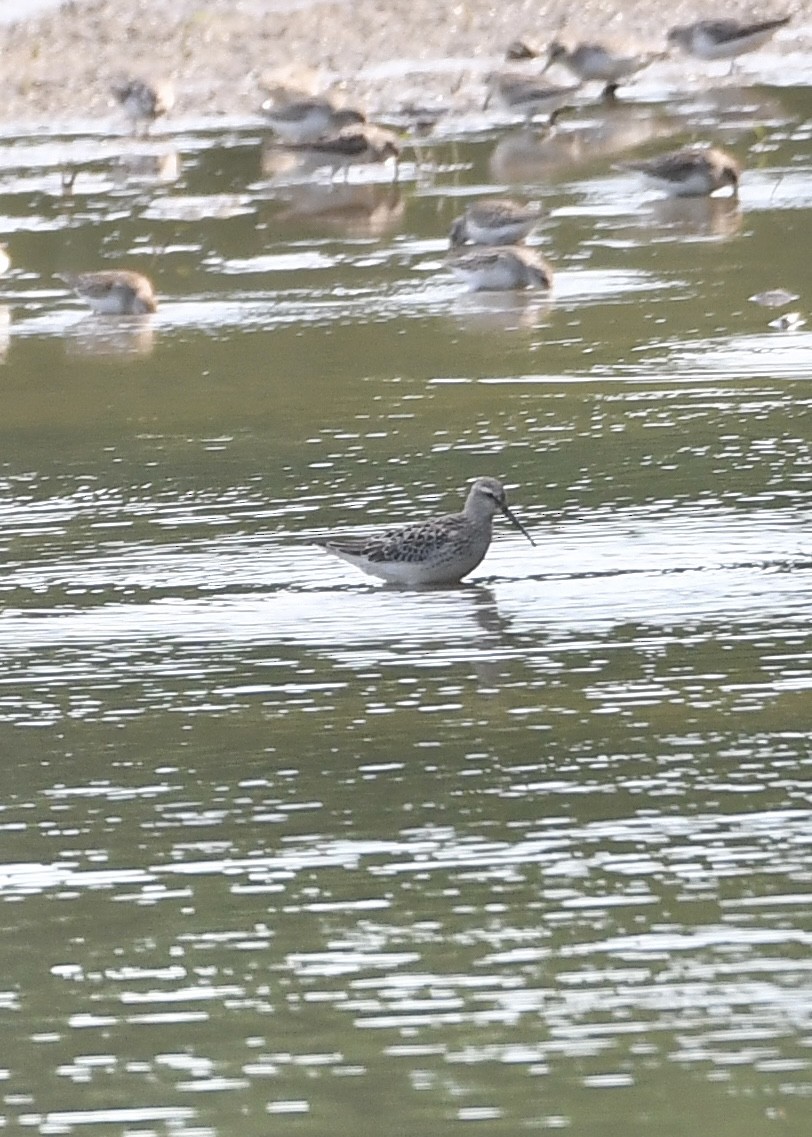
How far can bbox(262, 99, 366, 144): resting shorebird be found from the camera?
92.4 feet

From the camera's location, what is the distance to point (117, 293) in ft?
65.5

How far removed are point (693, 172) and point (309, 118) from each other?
5830mm

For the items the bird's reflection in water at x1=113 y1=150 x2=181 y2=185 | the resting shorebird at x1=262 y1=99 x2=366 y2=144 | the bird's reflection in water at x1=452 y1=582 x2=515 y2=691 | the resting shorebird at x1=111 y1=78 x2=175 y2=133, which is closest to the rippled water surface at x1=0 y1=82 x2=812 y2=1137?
the bird's reflection in water at x1=452 y1=582 x2=515 y2=691

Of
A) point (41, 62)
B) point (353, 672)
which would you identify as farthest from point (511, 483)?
point (41, 62)

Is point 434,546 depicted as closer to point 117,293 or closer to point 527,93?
point 117,293

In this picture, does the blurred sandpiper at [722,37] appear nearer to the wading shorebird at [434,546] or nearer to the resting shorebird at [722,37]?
the resting shorebird at [722,37]

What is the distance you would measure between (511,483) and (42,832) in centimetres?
544

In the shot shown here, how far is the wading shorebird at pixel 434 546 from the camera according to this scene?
12.3m

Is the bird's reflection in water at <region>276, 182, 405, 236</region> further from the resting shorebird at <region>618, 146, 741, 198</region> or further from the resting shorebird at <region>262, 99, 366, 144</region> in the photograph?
the resting shorebird at <region>618, 146, 741, 198</region>

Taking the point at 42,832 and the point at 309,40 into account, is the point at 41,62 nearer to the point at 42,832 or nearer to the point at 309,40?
the point at 309,40

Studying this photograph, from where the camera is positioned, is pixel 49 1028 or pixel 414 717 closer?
pixel 49 1028

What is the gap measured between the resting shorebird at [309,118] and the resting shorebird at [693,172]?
16.3ft

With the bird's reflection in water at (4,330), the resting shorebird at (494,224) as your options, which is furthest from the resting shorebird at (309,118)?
the bird's reflection in water at (4,330)

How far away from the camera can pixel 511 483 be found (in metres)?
14.3
